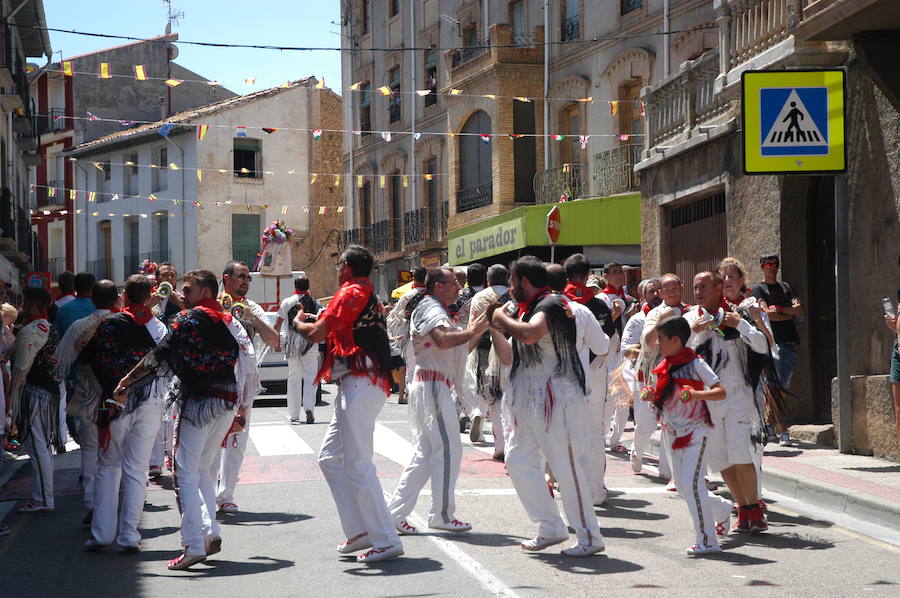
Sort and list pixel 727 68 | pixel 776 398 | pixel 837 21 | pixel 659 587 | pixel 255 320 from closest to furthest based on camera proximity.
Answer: pixel 659 587 < pixel 255 320 < pixel 776 398 < pixel 837 21 < pixel 727 68

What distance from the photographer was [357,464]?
24.1ft

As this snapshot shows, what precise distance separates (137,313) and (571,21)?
21.2 m

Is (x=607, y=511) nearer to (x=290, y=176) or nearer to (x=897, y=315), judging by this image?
(x=897, y=315)

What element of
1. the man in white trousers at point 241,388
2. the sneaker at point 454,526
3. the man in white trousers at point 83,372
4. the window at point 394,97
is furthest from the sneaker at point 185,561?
the window at point 394,97

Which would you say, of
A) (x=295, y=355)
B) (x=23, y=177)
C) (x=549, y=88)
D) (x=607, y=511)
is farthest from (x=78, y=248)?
(x=607, y=511)

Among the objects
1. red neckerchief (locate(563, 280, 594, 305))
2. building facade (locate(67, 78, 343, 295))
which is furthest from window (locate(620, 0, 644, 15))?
building facade (locate(67, 78, 343, 295))

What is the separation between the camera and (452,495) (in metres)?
8.25

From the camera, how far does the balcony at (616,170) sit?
2531 centimetres

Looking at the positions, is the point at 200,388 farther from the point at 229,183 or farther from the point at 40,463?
the point at 229,183

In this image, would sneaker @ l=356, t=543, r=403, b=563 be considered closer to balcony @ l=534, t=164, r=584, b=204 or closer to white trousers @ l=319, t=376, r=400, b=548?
white trousers @ l=319, t=376, r=400, b=548

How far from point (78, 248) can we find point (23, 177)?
18.2 m

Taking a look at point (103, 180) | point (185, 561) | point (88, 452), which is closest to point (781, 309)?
point (88, 452)

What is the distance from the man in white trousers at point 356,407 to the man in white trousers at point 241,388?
60 cm

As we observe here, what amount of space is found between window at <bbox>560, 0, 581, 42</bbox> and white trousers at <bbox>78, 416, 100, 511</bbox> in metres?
20.4
